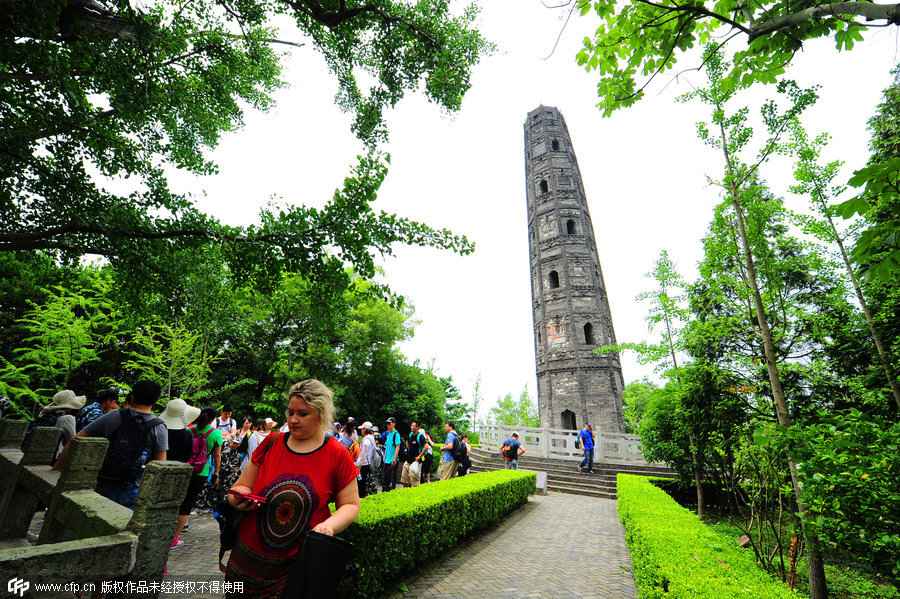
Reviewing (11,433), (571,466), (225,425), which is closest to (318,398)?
(11,433)

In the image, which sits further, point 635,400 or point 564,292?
point 564,292

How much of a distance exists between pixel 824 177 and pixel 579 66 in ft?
26.0

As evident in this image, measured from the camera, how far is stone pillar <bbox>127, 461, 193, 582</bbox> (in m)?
2.34

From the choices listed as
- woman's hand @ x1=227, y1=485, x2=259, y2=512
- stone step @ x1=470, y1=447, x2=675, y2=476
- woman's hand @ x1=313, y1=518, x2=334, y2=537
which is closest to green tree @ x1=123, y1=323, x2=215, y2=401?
stone step @ x1=470, y1=447, x2=675, y2=476

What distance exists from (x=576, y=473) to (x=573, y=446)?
7.68ft

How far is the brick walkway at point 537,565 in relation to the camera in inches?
209

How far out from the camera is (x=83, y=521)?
265 centimetres

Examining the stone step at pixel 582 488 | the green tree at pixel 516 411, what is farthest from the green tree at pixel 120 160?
the green tree at pixel 516 411

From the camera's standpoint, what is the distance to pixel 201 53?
665cm

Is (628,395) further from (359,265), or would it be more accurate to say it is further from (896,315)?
(359,265)

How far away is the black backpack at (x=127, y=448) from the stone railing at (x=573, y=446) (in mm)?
17869

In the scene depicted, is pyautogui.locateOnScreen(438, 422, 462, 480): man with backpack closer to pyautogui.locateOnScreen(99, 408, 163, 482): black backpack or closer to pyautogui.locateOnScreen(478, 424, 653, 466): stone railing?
pyautogui.locateOnScreen(478, 424, 653, 466): stone railing

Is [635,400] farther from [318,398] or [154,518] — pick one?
[154,518]

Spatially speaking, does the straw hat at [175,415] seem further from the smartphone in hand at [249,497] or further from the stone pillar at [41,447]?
the smartphone in hand at [249,497]
